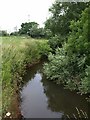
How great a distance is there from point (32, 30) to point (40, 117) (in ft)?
182

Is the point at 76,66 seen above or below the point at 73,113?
above

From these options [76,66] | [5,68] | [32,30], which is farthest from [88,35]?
[32,30]

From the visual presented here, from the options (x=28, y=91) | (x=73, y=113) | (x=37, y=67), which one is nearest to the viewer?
(x=73, y=113)

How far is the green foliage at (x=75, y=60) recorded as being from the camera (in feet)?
54.3

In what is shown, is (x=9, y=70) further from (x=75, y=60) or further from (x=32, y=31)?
(x=32, y=31)

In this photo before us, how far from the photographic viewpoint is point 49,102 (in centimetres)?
1520

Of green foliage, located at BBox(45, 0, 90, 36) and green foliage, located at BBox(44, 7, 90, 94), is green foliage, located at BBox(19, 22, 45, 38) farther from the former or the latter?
green foliage, located at BBox(44, 7, 90, 94)

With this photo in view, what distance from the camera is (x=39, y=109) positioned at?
530 inches

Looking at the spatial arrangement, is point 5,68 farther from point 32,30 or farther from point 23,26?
point 23,26

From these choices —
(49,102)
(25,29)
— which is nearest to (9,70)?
(49,102)

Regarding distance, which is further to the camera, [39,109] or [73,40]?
[73,40]

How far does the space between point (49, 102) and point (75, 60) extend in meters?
4.05

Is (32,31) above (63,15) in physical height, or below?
below

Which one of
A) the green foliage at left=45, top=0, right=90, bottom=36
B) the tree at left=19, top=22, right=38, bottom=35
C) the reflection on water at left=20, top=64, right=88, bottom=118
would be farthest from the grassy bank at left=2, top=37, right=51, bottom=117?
the tree at left=19, top=22, right=38, bottom=35
